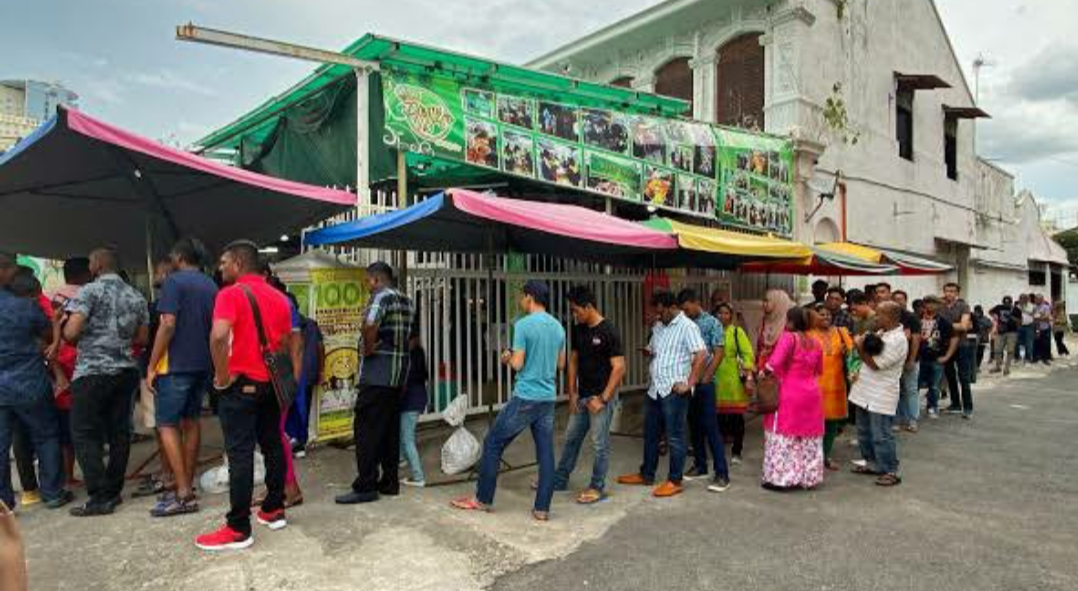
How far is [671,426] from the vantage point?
5234mm

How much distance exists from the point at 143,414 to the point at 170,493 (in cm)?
157

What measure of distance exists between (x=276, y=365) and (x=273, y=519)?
3.44 feet

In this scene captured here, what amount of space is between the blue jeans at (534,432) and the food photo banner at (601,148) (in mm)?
3493

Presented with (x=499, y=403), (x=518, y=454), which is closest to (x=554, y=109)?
(x=499, y=403)

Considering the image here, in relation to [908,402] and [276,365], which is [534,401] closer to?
[276,365]

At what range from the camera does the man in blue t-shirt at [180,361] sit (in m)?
4.46

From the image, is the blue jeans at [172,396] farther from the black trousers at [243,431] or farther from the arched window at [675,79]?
the arched window at [675,79]

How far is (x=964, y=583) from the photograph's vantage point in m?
3.67

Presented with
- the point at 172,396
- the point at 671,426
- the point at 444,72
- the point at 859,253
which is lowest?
the point at 671,426

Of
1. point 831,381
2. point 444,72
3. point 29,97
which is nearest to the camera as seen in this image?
point 831,381

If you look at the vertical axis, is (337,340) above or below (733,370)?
above

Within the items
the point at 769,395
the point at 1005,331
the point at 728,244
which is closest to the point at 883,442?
the point at 769,395

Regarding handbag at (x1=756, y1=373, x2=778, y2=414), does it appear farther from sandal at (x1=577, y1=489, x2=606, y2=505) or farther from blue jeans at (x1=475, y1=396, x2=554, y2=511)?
blue jeans at (x1=475, y1=396, x2=554, y2=511)

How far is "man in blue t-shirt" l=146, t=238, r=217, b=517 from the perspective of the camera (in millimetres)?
4465
